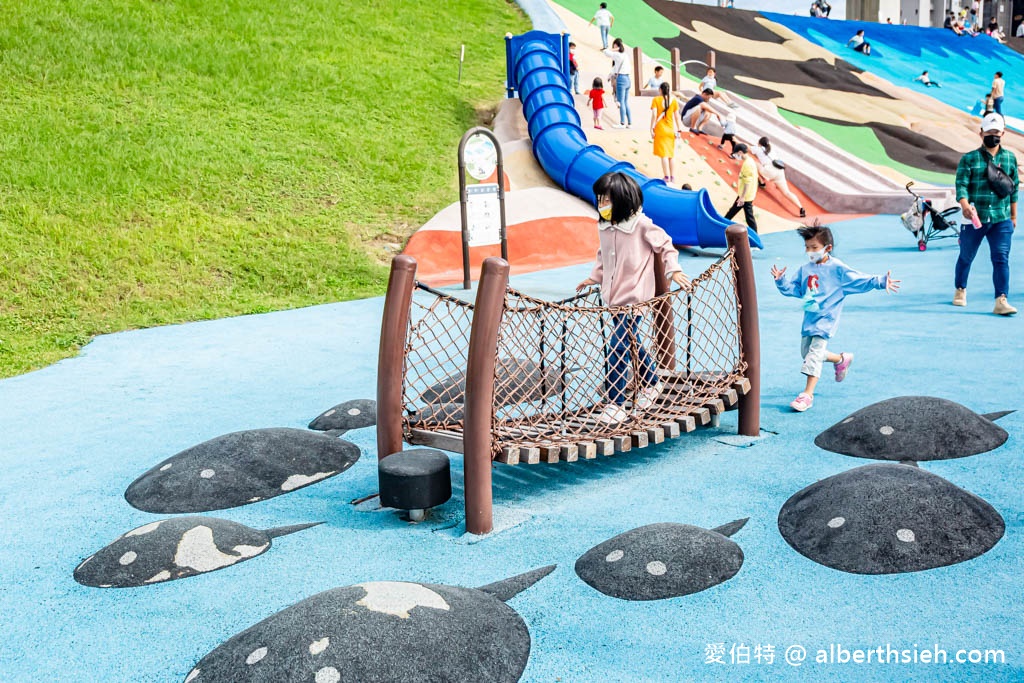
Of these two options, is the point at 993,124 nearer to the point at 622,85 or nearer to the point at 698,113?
the point at 622,85

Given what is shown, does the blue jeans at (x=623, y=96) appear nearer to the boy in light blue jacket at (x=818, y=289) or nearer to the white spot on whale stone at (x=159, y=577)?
the boy in light blue jacket at (x=818, y=289)

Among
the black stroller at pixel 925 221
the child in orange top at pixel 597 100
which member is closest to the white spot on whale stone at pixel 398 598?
the black stroller at pixel 925 221

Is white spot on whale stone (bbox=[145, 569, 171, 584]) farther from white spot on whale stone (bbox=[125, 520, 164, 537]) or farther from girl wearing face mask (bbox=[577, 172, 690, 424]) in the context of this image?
girl wearing face mask (bbox=[577, 172, 690, 424])

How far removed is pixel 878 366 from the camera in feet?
21.1

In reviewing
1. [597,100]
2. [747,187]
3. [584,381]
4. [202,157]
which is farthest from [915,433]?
[597,100]

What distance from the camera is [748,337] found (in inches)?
200

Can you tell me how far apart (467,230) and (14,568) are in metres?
7.82

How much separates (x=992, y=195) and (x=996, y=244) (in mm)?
424

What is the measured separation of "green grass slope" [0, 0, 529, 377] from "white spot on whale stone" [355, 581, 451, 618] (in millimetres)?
6279

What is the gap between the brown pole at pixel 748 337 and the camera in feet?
16.5

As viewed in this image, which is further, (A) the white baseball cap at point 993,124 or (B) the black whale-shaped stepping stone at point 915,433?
(A) the white baseball cap at point 993,124

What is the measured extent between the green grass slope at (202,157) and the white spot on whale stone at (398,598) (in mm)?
6279

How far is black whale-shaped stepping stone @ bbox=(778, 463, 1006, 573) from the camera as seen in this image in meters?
3.35

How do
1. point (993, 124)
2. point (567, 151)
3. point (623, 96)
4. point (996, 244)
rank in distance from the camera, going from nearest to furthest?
point (996, 244) < point (993, 124) < point (567, 151) < point (623, 96)
